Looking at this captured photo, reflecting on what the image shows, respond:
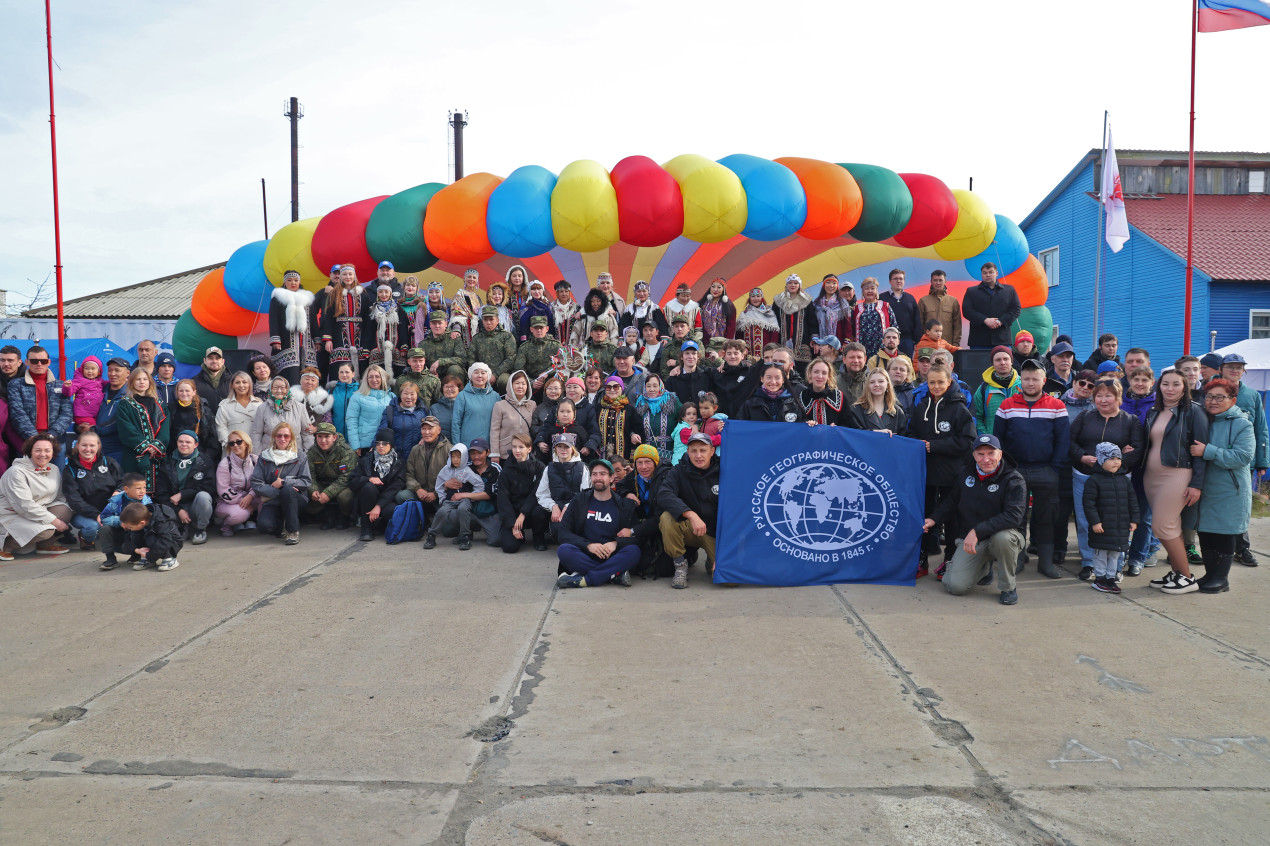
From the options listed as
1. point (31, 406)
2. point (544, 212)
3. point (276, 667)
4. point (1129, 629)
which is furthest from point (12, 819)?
point (544, 212)

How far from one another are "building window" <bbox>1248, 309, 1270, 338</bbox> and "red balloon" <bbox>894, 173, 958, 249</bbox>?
1354cm

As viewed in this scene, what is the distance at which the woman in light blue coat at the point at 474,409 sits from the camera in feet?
27.2

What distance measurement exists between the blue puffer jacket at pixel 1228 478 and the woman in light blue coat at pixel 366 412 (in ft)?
23.0

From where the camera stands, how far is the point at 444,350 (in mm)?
9336

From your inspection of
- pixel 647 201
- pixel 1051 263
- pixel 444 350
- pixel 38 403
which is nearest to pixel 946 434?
pixel 647 201

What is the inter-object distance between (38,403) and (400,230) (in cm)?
453

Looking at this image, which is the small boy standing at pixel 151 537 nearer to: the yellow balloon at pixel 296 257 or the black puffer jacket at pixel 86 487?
the black puffer jacket at pixel 86 487

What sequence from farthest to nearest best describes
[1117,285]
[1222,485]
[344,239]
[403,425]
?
[1117,285] → [344,239] → [403,425] → [1222,485]

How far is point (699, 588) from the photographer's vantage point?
20.1 ft

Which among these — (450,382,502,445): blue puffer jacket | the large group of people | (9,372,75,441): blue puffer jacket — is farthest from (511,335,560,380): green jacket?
(9,372,75,441): blue puffer jacket

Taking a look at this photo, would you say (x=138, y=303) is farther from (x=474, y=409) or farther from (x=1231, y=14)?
(x=1231, y=14)

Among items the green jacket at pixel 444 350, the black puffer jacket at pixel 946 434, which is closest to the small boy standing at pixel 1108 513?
the black puffer jacket at pixel 946 434

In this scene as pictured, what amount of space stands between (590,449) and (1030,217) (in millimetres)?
23995

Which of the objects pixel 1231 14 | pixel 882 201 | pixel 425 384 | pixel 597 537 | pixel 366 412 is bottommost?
pixel 597 537
